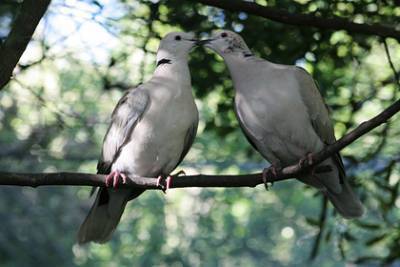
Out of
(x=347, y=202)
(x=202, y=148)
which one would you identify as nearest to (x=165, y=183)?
(x=347, y=202)

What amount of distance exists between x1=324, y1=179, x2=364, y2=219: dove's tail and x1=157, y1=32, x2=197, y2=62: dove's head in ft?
3.71

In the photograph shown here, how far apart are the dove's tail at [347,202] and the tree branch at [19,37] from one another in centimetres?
200

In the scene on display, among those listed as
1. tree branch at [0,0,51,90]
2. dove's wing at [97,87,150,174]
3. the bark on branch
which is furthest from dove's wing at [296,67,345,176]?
tree branch at [0,0,51,90]

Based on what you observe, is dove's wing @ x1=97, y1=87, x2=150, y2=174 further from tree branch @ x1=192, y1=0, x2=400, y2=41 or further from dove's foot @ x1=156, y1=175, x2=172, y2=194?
tree branch @ x1=192, y1=0, x2=400, y2=41

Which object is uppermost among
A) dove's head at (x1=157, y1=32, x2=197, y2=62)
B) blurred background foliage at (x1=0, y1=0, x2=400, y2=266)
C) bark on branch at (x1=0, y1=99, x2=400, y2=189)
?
bark on branch at (x1=0, y1=99, x2=400, y2=189)

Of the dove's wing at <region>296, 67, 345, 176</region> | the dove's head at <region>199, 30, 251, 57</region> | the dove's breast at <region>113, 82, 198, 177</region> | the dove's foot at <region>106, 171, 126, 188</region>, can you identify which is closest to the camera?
the dove's foot at <region>106, 171, 126, 188</region>

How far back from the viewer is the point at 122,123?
4.00 meters

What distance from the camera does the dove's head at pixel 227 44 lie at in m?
4.16

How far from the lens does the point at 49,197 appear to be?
9523 millimetres

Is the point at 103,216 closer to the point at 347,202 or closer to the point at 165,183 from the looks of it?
the point at 165,183

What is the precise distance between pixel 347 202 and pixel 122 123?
1.36 metres

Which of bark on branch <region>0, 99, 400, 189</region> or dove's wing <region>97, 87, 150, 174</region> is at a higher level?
bark on branch <region>0, 99, 400, 189</region>

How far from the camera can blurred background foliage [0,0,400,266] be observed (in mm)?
4707

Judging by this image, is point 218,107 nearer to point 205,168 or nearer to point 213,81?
point 213,81
